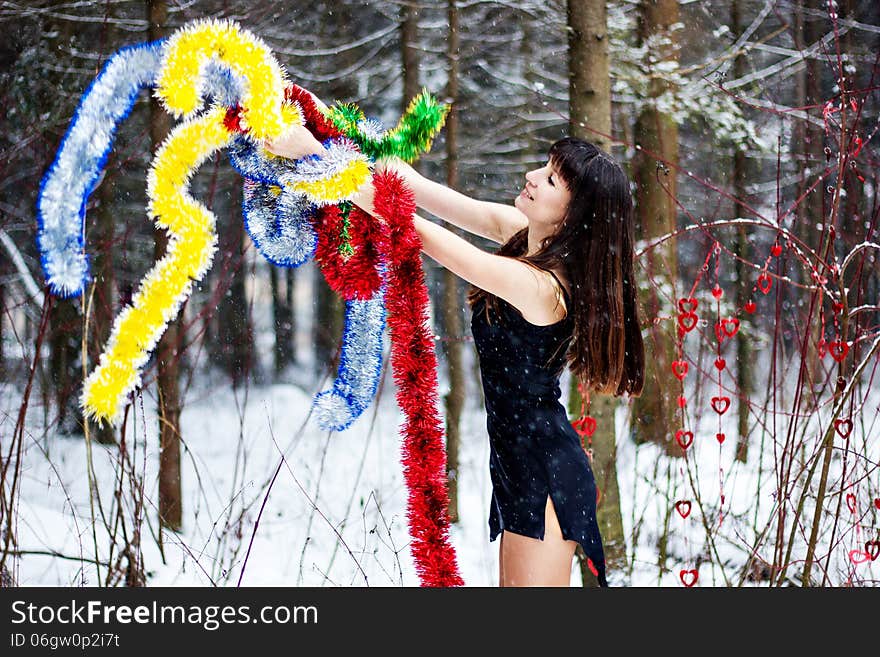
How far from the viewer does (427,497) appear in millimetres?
1841

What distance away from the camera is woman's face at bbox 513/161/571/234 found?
193 cm

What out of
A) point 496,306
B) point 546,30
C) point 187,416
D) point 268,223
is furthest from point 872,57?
point 187,416

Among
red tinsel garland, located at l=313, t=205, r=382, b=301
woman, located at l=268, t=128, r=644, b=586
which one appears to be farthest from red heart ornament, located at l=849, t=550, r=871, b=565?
red tinsel garland, located at l=313, t=205, r=382, b=301

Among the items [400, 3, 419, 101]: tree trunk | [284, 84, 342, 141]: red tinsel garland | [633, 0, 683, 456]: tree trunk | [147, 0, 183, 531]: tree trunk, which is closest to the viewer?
[284, 84, 342, 141]: red tinsel garland

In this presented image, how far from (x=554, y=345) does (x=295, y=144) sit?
76cm

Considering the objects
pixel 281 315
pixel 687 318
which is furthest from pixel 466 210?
pixel 281 315

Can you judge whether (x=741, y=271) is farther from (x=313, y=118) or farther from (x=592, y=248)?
(x=313, y=118)

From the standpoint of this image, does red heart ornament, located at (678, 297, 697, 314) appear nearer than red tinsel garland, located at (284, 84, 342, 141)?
No

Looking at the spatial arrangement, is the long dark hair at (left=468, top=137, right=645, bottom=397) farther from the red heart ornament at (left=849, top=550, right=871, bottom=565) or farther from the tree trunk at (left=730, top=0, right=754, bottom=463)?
the tree trunk at (left=730, top=0, right=754, bottom=463)

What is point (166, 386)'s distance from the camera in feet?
13.4

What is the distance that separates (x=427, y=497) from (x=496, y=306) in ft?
1.59

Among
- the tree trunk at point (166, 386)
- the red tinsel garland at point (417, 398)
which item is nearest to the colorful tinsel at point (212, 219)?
the red tinsel garland at point (417, 398)

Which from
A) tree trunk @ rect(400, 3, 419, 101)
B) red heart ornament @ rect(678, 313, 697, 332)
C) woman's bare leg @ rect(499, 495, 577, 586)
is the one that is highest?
tree trunk @ rect(400, 3, 419, 101)

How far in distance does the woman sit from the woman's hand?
200mm
